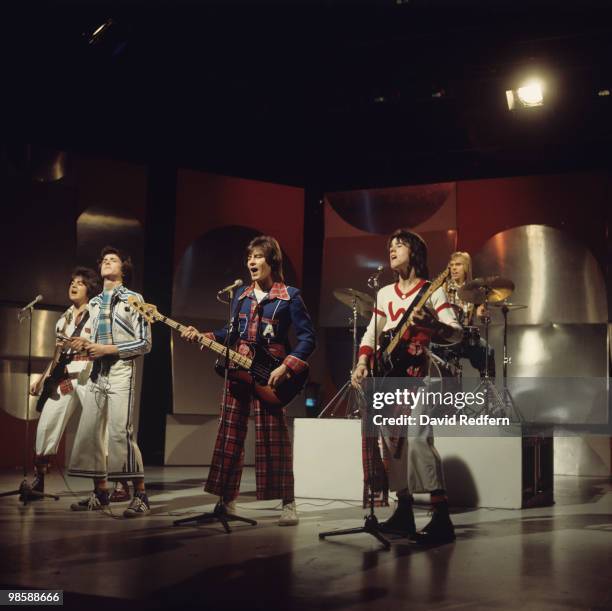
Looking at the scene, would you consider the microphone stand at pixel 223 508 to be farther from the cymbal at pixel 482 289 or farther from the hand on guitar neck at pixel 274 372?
the cymbal at pixel 482 289

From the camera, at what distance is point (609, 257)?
8898 mm

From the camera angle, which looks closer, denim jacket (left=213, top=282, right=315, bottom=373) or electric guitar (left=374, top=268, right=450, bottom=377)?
electric guitar (left=374, top=268, right=450, bottom=377)

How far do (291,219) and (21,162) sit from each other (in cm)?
328

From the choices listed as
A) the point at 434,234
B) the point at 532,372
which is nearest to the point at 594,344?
the point at 532,372

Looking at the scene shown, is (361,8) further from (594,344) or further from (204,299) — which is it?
(594,344)

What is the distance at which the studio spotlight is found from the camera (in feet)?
28.3

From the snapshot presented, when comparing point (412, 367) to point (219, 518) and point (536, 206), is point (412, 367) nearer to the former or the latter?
point (219, 518)

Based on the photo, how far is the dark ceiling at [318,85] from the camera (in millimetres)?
7316

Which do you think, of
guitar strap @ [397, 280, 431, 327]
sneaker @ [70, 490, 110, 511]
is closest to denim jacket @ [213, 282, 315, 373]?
guitar strap @ [397, 280, 431, 327]

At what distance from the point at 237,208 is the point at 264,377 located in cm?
537

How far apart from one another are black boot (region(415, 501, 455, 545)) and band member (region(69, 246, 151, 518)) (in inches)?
74.6

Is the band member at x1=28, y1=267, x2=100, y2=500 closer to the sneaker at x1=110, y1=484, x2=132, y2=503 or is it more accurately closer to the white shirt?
the sneaker at x1=110, y1=484, x2=132, y2=503

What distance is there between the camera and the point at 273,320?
4.82 m

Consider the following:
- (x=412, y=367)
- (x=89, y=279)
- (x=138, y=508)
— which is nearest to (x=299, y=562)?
(x=412, y=367)
